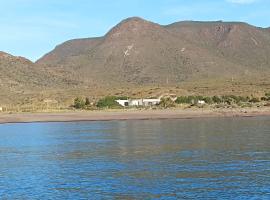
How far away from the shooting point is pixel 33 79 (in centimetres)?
16825

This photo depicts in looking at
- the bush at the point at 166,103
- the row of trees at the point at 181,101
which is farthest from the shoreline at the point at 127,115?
the row of trees at the point at 181,101

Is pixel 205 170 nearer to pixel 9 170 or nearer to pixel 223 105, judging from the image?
pixel 9 170

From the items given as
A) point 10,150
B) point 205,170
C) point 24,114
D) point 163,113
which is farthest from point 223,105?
point 205,170

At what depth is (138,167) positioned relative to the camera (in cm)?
3378

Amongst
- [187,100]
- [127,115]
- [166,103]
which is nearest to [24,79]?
[187,100]

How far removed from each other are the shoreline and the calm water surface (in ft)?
115

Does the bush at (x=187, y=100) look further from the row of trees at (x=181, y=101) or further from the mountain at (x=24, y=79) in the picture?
the mountain at (x=24, y=79)

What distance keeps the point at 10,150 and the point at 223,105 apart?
66.0 meters

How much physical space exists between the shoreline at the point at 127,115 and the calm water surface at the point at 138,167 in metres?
35.0

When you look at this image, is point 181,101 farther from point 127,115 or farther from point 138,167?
point 138,167

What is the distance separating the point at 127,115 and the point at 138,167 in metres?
59.4

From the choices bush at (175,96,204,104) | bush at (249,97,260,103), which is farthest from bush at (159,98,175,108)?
bush at (249,97,260,103)

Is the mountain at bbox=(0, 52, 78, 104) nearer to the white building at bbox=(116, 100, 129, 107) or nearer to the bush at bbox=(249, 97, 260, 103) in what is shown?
the white building at bbox=(116, 100, 129, 107)

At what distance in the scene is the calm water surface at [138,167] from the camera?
2606 centimetres
